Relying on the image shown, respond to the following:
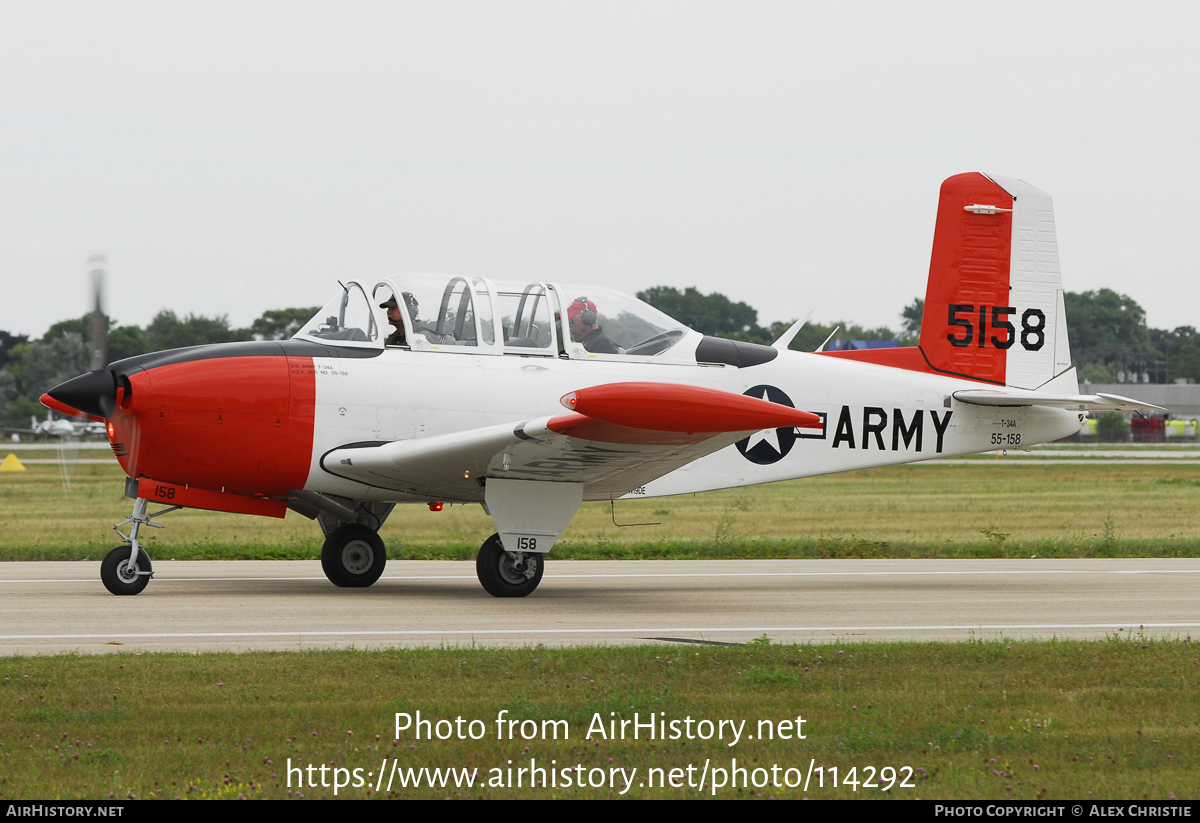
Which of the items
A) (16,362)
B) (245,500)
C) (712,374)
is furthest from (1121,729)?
(16,362)

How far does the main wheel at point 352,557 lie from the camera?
42.4 feet

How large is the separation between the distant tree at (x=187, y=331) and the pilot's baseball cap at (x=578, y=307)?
47.6 m

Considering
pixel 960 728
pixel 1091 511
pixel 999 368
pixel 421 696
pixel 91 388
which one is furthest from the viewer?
pixel 1091 511

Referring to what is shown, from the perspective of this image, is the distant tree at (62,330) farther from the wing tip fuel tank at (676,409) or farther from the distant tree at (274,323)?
the wing tip fuel tank at (676,409)

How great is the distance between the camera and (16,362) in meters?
102

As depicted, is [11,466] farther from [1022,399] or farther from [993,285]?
[1022,399]

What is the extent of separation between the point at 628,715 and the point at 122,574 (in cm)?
709

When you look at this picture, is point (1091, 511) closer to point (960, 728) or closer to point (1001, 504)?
point (1001, 504)

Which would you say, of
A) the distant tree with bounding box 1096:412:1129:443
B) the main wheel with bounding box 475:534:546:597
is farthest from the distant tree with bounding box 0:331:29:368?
the main wheel with bounding box 475:534:546:597

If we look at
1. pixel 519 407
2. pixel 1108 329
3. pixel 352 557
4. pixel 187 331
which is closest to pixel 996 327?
pixel 519 407

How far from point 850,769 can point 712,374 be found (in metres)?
7.95

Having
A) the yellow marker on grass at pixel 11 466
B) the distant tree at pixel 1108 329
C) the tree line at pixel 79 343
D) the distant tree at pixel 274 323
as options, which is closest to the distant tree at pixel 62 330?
the tree line at pixel 79 343

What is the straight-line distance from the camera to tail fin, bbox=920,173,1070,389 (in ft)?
48.5

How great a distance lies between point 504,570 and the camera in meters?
12.0
